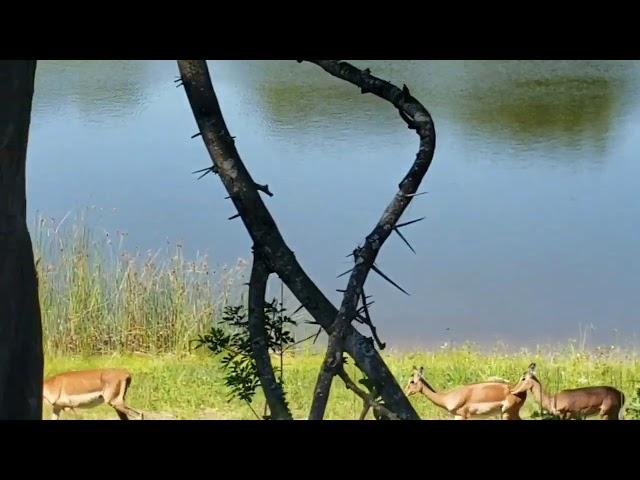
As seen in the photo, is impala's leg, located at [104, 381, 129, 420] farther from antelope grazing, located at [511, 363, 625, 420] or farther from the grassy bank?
antelope grazing, located at [511, 363, 625, 420]

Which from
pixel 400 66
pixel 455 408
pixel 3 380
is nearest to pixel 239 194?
pixel 3 380

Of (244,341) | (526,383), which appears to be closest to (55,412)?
(244,341)

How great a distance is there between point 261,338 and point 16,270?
0.40m

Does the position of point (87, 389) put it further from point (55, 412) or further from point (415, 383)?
point (415, 383)

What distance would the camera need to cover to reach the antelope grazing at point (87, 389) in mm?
2158

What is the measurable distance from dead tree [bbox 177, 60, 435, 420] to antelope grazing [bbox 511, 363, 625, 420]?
713 mm

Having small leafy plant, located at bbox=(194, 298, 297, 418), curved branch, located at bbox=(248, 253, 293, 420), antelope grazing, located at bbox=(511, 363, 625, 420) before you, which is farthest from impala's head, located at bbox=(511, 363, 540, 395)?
curved branch, located at bbox=(248, 253, 293, 420)

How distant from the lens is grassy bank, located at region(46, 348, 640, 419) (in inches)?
92.4

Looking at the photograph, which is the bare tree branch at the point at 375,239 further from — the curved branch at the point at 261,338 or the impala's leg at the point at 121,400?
the impala's leg at the point at 121,400

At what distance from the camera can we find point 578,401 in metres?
2.05

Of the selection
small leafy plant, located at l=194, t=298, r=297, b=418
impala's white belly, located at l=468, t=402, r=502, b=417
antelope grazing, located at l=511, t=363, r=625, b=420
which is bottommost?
impala's white belly, located at l=468, t=402, r=502, b=417

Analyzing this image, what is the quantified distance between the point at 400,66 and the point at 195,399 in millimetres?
1013

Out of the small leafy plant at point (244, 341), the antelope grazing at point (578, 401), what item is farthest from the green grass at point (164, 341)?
the small leafy plant at point (244, 341)
